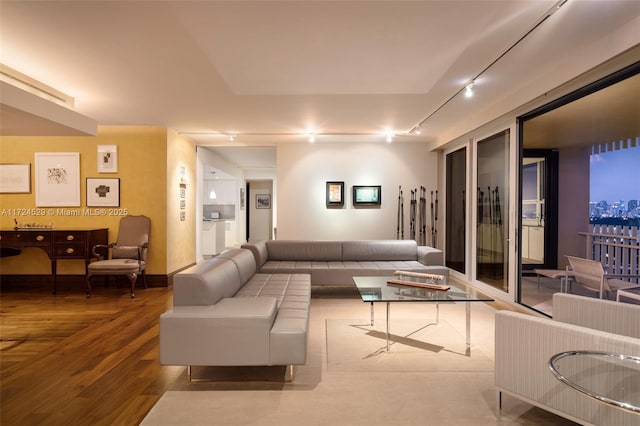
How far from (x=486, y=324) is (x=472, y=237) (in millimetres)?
2259

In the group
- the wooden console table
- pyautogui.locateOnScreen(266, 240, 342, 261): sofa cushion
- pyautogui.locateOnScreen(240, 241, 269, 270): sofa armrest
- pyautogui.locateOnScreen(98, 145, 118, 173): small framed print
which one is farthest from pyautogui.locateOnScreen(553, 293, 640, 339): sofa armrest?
pyautogui.locateOnScreen(98, 145, 118, 173): small framed print

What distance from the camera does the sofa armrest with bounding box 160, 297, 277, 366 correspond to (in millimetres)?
2354

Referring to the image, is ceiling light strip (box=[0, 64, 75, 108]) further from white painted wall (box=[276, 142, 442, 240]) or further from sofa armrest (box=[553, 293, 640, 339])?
sofa armrest (box=[553, 293, 640, 339])

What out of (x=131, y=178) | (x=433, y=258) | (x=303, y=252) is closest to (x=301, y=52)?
(x=303, y=252)

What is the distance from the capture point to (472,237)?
5.75m

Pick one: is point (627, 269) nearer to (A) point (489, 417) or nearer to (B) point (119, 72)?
(A) point (489, 417)

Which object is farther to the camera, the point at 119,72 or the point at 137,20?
the point at 119,72

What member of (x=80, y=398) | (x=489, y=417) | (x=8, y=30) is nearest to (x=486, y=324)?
(x=489, y=417)

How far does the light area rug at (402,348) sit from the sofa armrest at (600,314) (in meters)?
0.73

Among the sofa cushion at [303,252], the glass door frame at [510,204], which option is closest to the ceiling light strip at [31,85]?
the sofa cushion at [303,252]

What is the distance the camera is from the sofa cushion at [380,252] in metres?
5.52

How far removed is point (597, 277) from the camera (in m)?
3.81

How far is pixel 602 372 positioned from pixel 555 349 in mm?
298

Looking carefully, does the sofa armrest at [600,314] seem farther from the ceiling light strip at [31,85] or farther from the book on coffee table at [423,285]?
the ceiling light strip at [31,85]
